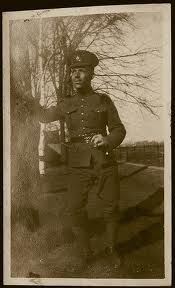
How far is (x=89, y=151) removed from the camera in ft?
4.09

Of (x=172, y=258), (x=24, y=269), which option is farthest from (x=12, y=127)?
(x=172, y=258)

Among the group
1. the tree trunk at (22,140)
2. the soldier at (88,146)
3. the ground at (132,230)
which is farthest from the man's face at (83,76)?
the ground at (132,230)

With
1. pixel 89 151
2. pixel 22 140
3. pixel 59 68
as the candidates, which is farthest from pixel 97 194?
pixel 59 68

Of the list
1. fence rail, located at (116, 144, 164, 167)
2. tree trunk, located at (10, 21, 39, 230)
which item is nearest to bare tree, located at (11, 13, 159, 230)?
tree trunk, located at (10, 21, 39, 230)

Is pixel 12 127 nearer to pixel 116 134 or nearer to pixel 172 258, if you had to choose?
pixel 116 134

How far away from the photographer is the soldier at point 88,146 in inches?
48.6

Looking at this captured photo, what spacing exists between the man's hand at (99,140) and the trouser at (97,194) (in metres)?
0.07

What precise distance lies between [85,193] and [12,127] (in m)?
0.30

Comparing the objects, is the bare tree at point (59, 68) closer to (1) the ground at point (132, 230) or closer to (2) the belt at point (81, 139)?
(2) the belt at point (81, 139)

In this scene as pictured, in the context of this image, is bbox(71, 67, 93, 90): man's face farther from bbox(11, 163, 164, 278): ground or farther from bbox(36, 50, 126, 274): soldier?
bbox(11, 163, 164, 278): ground

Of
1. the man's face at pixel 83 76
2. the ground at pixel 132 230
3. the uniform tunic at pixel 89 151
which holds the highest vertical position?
the man's face at pixel 83 76

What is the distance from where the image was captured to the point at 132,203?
1.23 metres

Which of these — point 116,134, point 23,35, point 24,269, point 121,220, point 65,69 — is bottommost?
point 24,269

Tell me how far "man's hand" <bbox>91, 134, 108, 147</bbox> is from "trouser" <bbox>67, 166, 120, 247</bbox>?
0.23 feet
